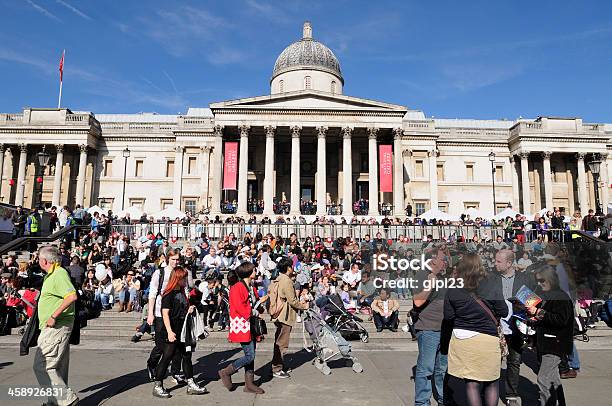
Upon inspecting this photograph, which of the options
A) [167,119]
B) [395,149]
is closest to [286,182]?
[395,149]

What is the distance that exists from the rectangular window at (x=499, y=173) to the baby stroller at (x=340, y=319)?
124 ft

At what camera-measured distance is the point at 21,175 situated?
3912 centimetres

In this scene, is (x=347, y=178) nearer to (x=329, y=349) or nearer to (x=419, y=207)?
(x=419, y=207)

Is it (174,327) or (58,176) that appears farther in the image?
(58,176)

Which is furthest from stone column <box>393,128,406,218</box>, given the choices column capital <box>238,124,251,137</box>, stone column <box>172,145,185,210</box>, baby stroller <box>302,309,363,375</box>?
baby stroller <box>302,309,363,375</box>

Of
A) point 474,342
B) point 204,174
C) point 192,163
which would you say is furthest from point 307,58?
point 474,342

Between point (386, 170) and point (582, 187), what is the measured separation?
66.6ft

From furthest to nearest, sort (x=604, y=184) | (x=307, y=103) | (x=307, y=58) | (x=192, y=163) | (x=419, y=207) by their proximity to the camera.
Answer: (x=307, y=58)
(x=604, y=184)
(x=419, y=207)
(x=192, y=163)
(x=307, y=103)

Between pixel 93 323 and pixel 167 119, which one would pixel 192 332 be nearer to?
pixel 93 323

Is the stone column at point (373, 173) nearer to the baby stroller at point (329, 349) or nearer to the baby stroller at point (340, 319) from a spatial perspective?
the baby stroller at point (340, 319)

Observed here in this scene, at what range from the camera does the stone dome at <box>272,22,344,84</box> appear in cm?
4472

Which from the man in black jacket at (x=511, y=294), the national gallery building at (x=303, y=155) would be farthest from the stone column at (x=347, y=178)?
the man in black jacket at (x=511, y=294)

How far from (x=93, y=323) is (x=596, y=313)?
1450cm

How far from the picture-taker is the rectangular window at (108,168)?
42.6m
